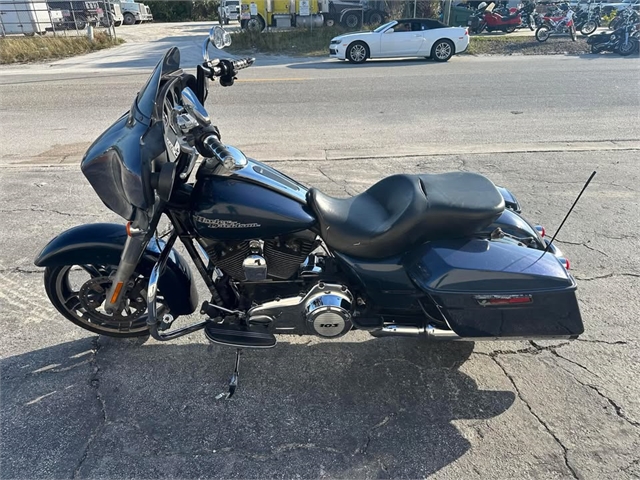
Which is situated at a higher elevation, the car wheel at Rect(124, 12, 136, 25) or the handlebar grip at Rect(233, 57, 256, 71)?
the handlebar grip at Rect(233, 57, 256, 71)

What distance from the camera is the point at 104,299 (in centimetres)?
289

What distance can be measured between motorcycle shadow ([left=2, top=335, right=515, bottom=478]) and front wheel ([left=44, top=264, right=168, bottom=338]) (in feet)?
0.43

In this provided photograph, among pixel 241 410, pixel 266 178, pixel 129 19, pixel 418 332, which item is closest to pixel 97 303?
pixel 241 410

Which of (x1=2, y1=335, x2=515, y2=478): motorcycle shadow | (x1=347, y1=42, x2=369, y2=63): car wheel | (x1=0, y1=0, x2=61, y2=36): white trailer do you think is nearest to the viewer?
(x1=2, y1=335, x2=515, y2=478): motorcycle shadow

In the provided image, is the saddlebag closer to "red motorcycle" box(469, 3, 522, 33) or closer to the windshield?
the windshield

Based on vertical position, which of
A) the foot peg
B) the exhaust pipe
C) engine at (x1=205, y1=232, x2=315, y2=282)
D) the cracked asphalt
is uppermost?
engine at (x1=205, y1=232, x2=315, y2=282)

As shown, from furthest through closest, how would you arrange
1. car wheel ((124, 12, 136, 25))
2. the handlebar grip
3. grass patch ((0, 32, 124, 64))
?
1. car wheel ((124, 12, 136, 25))
2. grass patch ((0, 32, 124, 64))
3. the handlebar grip

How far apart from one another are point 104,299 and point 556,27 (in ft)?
70.0

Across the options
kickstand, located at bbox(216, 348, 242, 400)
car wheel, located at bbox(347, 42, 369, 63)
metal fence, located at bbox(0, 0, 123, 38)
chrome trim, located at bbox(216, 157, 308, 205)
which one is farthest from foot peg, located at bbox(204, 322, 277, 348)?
metal fence, located at bbox(0, 0, 123, 38)

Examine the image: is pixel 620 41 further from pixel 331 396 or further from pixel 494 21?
pixel 331 396

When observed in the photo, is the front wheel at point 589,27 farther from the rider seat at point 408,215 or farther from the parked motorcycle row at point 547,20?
the rider seat at point 408,215

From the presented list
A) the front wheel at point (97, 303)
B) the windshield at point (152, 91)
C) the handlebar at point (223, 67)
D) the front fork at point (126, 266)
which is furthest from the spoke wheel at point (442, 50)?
the front fork at point (126, 266)

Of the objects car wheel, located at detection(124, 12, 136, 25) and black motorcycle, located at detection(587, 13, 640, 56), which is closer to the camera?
black motorcycle, located at detection(587, 13, 640, 56)

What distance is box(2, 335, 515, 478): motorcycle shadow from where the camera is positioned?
7.33 ft
